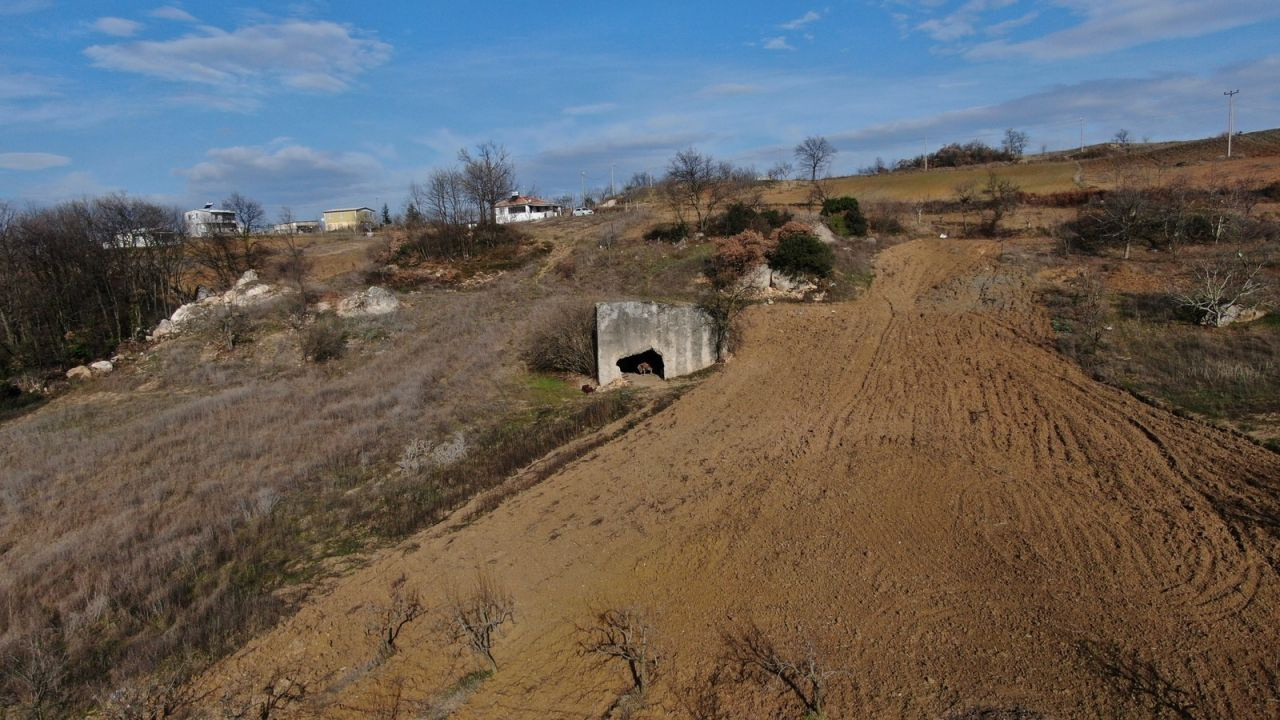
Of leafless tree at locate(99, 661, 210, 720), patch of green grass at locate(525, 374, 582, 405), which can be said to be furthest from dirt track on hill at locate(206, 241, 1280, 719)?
patch of green grass at locate(525, 374, 582, 405)

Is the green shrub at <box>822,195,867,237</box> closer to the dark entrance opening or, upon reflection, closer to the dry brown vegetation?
the dry brown vegetation

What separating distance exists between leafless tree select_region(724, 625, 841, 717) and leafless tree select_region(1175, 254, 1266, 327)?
584 inches

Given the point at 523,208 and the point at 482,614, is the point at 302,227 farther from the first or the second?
the point at 482,614

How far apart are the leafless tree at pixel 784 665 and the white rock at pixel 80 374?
26.7 meters

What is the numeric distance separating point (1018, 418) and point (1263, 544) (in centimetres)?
460

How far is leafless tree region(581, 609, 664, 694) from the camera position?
22.1 feet

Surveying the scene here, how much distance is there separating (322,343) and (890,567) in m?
20.2

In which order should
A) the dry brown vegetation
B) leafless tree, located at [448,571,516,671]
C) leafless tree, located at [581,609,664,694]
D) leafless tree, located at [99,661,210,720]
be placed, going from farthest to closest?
1. leafless tree, located at [448,571,516,671]
2. the dry brown vegetation
3. leafless tree, located at [581,609,664,694]
4. leafless tree, located at [99,661,210,720]

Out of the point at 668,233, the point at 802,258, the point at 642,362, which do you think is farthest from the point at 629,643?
the point at 668,233

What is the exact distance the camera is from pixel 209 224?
131ft

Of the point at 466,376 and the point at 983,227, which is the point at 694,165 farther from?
the point at 466,376

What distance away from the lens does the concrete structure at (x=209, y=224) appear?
4019 centimetres

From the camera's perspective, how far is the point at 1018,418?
11969 mm

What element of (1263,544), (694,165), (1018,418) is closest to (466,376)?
(1018,418)
